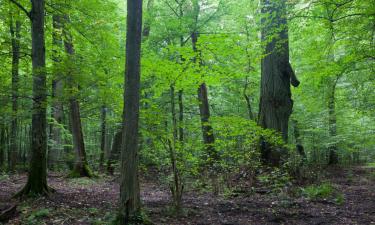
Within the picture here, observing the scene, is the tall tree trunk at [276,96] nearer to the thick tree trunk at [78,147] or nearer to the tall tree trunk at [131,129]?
the tall tree trunk at [131,129]

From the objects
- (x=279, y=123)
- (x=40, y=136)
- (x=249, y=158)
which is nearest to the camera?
(x=40, y=136)

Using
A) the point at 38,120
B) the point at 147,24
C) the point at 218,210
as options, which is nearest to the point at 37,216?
the point at 38,120

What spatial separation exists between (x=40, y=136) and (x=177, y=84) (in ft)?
11.3

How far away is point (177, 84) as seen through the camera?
5777 mm

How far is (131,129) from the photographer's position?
183 inches

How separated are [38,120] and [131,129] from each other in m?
3.07

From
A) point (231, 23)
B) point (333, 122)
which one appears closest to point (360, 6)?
point (231, 23)

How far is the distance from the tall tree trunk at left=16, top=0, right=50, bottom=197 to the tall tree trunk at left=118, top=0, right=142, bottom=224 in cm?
247

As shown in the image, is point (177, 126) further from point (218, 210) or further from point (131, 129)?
point (218, 210)

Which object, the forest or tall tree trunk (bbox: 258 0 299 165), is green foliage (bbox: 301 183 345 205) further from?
tall tree trunk (bbox: 258 0 299 165)

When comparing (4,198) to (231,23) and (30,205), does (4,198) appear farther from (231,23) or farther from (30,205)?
(231,23)

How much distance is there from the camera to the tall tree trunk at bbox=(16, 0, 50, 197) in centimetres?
618

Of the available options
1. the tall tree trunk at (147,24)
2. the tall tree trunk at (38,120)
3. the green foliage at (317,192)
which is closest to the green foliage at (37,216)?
the tall tree trunk at (38,120)

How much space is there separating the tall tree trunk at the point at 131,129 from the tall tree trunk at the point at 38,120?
247 centimetres
